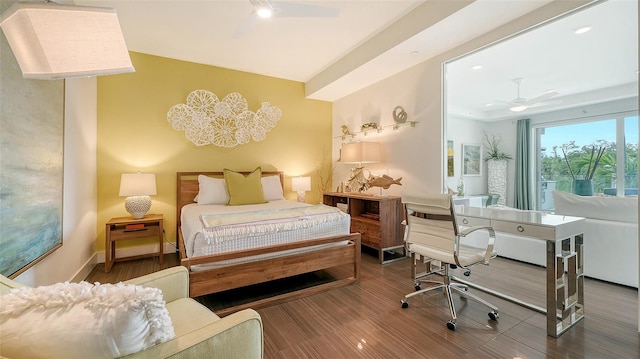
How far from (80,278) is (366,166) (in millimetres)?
3875

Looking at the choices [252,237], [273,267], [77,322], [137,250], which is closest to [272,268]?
[273,267]

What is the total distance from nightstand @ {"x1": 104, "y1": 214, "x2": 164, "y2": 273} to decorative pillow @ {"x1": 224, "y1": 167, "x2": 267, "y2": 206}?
94 cm

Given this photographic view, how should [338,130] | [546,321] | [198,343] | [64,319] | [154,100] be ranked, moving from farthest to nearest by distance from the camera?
[338,130]
[154,100]
[546,321]
[198,343]
[64,319]

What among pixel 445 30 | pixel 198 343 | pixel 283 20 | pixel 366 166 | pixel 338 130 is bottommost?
pixel 198 343

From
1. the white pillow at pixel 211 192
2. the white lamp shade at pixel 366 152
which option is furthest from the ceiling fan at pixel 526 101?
the white pillow at pixel 211 192

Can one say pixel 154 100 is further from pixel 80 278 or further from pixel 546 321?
pixel 546 321

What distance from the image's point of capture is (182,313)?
1.35 metres

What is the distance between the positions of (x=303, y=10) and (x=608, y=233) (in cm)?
377

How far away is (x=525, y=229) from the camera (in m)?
1.99

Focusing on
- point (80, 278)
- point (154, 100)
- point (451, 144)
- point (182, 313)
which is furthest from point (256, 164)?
point (182, 313)

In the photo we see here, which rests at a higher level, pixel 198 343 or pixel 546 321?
pixel 198 343

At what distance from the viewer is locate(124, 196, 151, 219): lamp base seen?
326cm

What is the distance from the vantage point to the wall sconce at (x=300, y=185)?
4.40 m

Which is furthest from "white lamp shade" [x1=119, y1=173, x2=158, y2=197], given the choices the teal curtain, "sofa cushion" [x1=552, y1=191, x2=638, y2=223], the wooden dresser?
"sofa cushion" [x1=552, y1=191, x2=638, y2=223]
